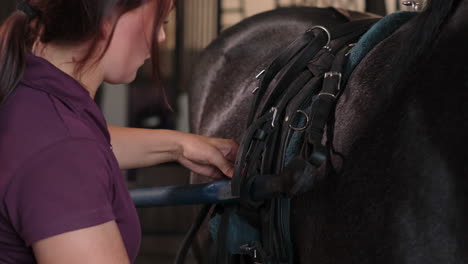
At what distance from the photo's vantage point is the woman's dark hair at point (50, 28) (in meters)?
0.72

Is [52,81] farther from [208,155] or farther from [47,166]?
[208,155]

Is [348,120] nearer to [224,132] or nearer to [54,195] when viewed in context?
[54,195]

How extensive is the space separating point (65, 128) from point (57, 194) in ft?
0.21

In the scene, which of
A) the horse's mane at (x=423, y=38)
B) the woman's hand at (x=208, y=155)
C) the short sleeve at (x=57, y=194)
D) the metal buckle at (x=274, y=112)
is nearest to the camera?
the short sleeve at (x=57, y=194)

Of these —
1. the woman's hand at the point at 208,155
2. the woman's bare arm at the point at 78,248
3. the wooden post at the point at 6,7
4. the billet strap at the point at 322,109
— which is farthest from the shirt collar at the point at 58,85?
the wooden post at the point at 6,7

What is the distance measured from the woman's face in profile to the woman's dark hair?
0.05ft

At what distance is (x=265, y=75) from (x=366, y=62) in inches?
9.6

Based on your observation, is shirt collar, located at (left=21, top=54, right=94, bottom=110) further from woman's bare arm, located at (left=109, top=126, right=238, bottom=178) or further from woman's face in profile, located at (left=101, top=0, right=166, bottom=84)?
Result: woman's bare arm, located at (left=109, top=126, right=238, bottom=178)

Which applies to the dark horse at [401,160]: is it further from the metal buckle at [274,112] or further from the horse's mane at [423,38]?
the metal buckle at [274,112]

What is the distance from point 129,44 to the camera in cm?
78

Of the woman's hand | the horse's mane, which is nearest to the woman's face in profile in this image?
the horse's mane

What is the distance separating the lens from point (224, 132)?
169 centimetres

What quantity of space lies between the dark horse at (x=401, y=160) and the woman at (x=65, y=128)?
0.89 ft

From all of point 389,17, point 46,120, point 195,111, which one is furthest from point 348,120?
point 195,111
